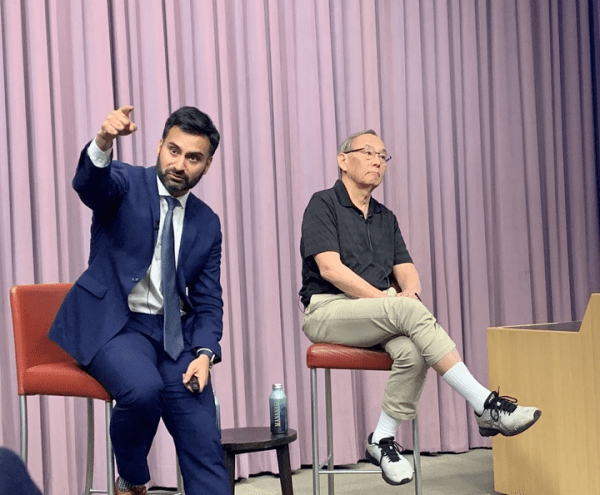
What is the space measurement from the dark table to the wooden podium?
2.71 ft

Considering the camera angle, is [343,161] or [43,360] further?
[343,161]

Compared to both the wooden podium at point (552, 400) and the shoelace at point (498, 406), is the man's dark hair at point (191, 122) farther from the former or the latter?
the wooden podium at point (552, 400)

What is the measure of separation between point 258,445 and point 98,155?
1263 mm

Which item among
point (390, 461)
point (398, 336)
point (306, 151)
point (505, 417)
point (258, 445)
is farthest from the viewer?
point (306, 151)

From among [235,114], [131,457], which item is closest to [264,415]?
[235,114]

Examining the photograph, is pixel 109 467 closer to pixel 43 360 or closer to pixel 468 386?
pixel 43 360

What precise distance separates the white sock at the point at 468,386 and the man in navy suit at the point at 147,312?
788 mm

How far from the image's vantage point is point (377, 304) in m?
2.76

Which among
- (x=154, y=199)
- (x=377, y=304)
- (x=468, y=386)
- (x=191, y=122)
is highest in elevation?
(x=191, y=122)

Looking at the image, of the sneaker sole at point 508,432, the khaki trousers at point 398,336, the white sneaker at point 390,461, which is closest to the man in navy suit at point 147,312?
the khaki trousers at point 398,336

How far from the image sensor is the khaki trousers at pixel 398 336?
2.70 metres

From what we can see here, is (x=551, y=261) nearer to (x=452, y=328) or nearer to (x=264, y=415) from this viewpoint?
(x=452, y=328)

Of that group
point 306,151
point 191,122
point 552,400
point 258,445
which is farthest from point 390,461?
point 306,151

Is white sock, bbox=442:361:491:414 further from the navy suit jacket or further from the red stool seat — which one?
the navy suit jacket
